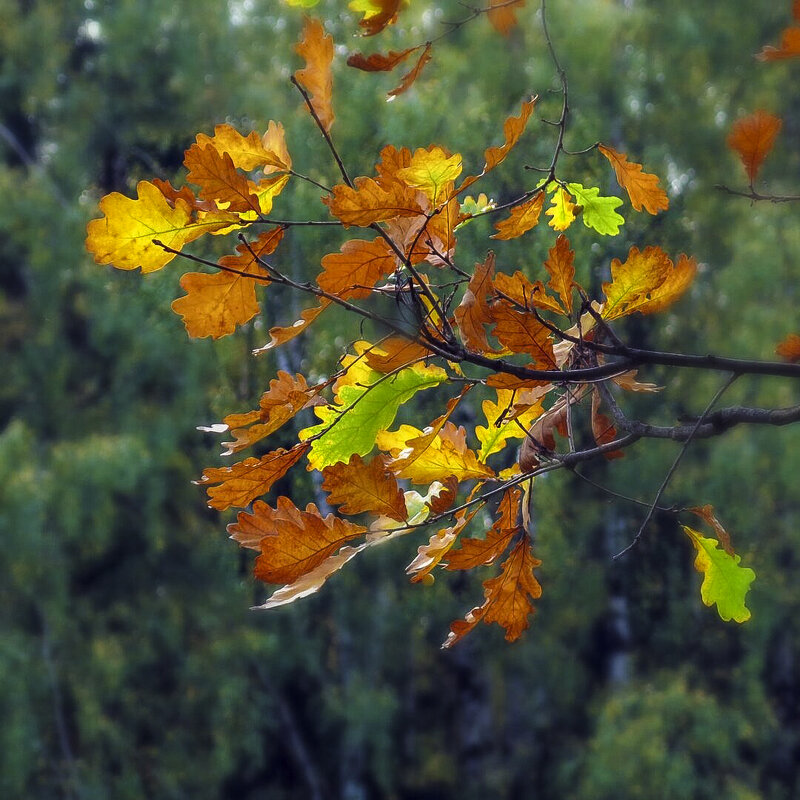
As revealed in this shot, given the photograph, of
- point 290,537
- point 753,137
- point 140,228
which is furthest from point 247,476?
point 753,137

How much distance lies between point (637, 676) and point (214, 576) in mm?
2056

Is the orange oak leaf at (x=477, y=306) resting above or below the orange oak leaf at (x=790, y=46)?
below

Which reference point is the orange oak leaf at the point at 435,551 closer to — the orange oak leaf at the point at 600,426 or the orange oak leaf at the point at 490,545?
the orange oak leaf at the point at 490,545

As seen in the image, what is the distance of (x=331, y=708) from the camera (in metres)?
4.88

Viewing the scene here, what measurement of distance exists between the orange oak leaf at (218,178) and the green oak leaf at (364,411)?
0.42 feet

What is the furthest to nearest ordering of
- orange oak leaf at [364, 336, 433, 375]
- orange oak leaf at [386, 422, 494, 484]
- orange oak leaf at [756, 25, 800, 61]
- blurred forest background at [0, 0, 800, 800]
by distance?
1. blurred forest background at [0, 0, 800, 800]
2. orange oak leaf at [386, 422, 494, 484]
3. orange oak leaf at [364, 336, 433, 375]
4. orange oak leaf at [756, 25, 800, 61]

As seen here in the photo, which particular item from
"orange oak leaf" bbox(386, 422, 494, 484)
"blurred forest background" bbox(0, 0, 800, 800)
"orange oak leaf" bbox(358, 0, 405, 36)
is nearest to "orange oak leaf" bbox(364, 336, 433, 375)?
"orange oak leaf" bbox(386, 422, 494, 484)

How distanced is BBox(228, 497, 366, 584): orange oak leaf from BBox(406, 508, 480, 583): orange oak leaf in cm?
5

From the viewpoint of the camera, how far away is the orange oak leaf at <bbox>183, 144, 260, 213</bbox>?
1.98ft

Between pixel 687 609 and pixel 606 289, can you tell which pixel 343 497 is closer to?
pixel 606 289

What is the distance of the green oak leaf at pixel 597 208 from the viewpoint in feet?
2.67

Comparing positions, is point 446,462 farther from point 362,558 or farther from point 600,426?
point 362,558

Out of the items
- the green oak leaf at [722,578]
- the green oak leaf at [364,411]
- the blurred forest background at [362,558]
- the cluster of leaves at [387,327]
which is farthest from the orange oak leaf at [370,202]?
the blurred forest background at [362,558]

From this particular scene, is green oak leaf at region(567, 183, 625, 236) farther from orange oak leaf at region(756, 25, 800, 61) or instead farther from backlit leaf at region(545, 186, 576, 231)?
orange oak leaf at region(756, 25, 800, 61)
